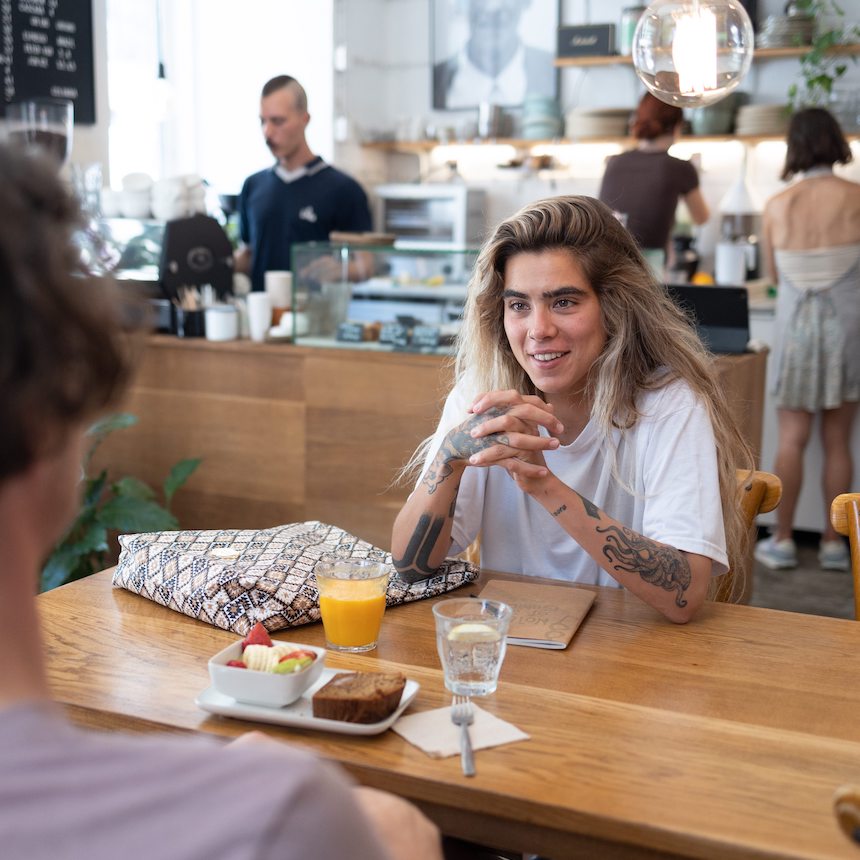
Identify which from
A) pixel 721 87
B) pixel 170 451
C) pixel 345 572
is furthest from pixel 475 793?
pixel 170 451

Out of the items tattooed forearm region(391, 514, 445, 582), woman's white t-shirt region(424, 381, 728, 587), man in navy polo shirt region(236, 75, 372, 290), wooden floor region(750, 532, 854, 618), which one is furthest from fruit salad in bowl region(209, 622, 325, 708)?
man in navy polo shirt region(236, 75, 372, 290)

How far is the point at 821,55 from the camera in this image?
5223 millimetres

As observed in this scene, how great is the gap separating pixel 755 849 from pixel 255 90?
19.0ft

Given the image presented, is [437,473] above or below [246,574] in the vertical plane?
above

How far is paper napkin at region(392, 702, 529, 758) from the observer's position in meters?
1.17

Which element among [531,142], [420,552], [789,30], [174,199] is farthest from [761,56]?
[420,552]

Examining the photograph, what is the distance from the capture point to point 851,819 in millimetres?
906

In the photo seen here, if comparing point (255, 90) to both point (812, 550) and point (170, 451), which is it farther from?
point (812, 550)

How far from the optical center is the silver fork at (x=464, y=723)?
A: 112cm

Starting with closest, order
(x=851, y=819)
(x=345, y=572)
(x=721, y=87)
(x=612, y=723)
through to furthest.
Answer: (x=851, y=819) → (x=612, y=723) → (x=345, y=572) → (x=721, y=87)

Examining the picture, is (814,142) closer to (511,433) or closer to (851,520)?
(851,520)

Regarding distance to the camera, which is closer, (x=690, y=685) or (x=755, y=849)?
(x=755, y=849)

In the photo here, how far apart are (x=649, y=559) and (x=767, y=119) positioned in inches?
177

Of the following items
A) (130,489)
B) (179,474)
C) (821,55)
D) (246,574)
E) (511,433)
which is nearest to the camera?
(246,574)
